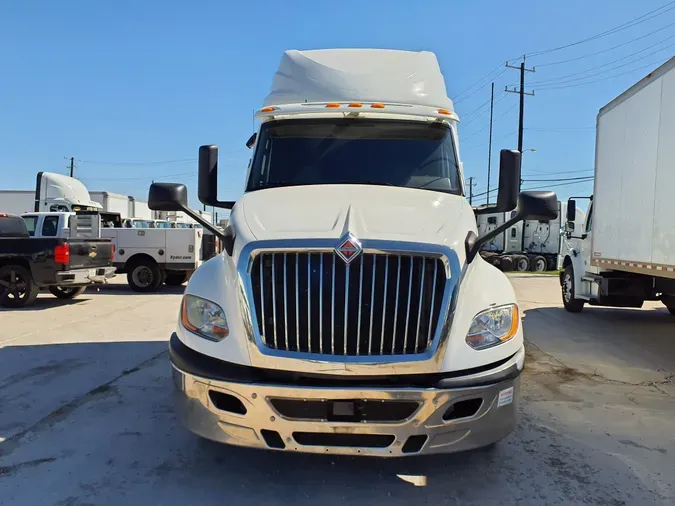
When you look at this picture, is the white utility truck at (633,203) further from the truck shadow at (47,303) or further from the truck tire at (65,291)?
the truck tire at (65,291)

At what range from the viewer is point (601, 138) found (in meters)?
8.51

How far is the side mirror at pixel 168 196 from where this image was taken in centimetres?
382

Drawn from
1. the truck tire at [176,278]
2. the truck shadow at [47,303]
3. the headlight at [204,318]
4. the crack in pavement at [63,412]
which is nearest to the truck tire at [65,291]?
the truck shadow at [47,303]

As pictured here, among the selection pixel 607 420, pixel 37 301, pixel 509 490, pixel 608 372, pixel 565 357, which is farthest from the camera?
pixel 37 301

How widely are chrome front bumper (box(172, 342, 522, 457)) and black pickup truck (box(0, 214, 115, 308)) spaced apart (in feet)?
28.5

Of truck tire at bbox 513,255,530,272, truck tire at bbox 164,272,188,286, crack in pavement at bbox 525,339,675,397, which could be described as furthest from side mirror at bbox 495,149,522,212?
truck tire at bbox 513,255,530,272

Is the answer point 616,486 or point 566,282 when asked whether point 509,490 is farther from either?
point 566,282

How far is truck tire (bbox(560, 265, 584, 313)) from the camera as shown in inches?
412

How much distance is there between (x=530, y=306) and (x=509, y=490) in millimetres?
9357

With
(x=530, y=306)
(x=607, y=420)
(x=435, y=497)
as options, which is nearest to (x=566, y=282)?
(x=530, y=306)

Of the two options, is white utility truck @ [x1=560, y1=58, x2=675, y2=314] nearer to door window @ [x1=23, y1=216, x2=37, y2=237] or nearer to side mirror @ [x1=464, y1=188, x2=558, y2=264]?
side mirror @ [x1=464, y1=188, x2=558, y2=264]

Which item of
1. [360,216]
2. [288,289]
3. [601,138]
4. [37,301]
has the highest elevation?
[601,138]

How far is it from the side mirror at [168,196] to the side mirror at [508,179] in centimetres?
248

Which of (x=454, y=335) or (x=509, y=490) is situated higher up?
(x=454, y=335)
